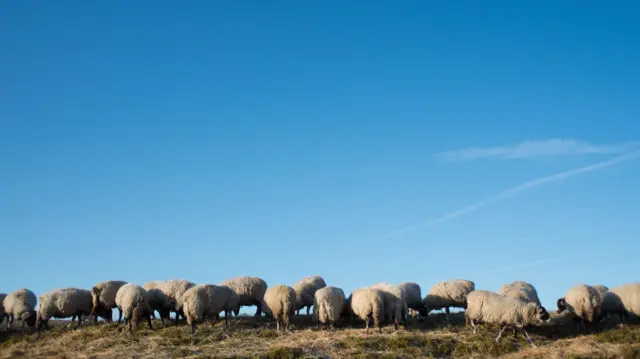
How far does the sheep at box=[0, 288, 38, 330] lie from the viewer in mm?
41031

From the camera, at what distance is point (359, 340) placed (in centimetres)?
3266

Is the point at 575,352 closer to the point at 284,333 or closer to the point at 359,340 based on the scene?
the point at 359,340

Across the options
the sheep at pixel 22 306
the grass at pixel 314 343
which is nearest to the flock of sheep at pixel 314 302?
the sheep at pixel 22 306

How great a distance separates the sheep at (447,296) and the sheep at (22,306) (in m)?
24.7

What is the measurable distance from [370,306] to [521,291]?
33.6 feet

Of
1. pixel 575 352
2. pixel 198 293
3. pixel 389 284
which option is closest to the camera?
pixel 575 352

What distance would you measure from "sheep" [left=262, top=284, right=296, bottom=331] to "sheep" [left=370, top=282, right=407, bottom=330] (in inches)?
209

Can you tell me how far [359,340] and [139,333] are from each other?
12013mm

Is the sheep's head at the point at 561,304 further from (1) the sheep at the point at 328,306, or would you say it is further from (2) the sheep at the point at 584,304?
(1) the sheep at the point at 328,306

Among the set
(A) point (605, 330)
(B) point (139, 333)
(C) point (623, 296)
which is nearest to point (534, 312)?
(A) point (605, 330)

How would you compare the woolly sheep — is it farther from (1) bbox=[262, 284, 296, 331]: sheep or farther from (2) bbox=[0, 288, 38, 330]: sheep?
(2) bbox=[0, 288, 38, 330]: sheep

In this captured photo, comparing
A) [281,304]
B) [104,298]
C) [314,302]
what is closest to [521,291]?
[314,302]

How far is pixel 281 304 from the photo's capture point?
123ft

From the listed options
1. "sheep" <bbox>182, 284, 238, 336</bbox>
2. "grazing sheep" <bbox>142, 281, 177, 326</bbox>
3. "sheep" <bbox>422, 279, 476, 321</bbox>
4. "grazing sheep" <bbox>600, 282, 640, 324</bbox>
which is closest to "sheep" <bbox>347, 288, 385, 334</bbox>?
"sheep" <bbox>422, 279, 476, 321</bbox>
